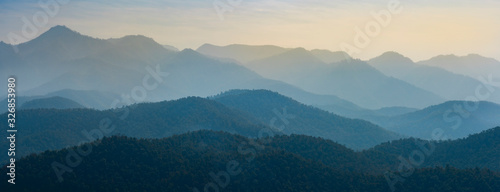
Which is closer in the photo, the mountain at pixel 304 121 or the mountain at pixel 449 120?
the mountain at pixel 304 121

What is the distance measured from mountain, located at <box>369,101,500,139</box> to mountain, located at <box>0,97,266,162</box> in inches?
2234

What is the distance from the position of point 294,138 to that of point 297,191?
16.3 meters

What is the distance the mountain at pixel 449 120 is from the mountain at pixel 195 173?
77330mm

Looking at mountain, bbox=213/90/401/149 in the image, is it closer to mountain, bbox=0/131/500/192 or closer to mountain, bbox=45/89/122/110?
mountain, bbox=0/131/500/192

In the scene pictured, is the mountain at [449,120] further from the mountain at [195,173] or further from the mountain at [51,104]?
the mountain at [51,104]

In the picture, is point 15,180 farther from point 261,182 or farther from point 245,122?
point 245,122

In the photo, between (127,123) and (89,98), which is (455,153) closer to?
(127,123)

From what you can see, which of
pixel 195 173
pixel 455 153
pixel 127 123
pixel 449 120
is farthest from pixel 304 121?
pixel 195 173

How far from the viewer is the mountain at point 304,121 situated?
10269 centimetres

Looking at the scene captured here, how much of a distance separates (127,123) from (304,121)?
39.3 metres

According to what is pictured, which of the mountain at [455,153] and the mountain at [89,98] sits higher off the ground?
the mountain at [89,98]

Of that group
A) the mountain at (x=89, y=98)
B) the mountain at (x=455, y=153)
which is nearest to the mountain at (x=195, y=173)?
the mountain at (x=455, y=153)

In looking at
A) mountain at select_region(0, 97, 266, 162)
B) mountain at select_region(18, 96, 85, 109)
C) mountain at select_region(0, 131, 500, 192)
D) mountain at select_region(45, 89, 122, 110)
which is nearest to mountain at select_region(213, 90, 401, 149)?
mountain at select_region(0, 97, 266, 162)

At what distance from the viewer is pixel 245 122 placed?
86312 millimetres
